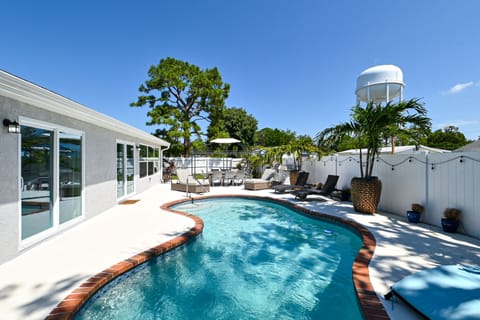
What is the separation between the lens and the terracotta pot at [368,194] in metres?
6.30

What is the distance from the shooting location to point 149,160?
39.8 feet

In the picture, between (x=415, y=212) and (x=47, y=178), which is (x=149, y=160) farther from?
(x=415, y=212)

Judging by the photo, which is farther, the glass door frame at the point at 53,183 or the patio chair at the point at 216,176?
the patio chair at the point at 216,176

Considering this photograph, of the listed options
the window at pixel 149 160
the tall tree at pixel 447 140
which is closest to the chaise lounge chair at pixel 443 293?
the window at pixel 149 160

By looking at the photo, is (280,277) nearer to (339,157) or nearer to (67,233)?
(67,233)

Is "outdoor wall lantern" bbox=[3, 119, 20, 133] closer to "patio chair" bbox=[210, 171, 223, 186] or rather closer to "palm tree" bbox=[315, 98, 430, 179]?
"palm tree" bbox=[315, 98, 430, 179]

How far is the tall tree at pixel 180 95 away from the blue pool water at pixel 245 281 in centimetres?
1574

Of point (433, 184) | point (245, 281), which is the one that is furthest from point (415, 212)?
point (245, 281)

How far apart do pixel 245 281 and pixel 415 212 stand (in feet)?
15.6

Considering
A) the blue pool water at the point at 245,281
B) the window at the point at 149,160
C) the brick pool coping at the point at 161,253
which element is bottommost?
the blue pool water at the point at 245,281

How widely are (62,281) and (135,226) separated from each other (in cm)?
244

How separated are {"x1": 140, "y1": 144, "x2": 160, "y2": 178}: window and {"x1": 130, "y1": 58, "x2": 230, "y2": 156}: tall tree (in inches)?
231

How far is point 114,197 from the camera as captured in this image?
7.54 meters

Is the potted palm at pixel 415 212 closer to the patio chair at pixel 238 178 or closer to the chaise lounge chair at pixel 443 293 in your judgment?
the chaise lounge chair at pixel 443 293
